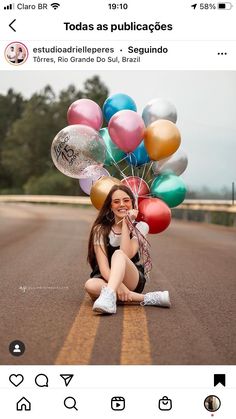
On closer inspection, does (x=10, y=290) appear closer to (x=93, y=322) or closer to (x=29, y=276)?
(x=29, y=276)

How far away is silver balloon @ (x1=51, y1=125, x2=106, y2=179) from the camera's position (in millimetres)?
6461

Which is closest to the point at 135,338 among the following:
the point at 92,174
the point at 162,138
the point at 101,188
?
the point at 101,188

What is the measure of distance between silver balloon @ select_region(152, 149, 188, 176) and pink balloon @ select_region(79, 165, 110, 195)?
57cm

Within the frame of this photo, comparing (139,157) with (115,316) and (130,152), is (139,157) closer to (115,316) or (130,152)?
(130,152)

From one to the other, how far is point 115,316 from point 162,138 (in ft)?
5.89

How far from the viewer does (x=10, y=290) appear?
7480mm
